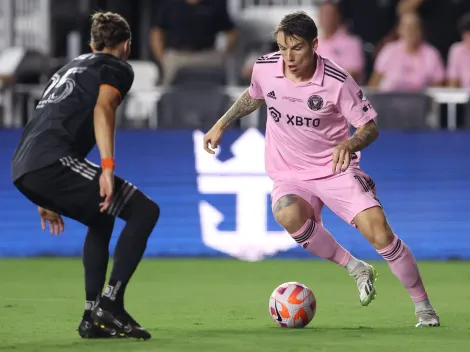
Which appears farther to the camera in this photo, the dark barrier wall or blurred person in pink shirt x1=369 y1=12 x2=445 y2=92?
blurred person in pink shirt x1=369 y1=12 x2=445 y2=92

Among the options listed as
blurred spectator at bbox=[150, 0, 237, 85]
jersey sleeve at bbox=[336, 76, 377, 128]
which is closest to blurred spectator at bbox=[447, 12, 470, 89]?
blurred spectator at bbox=[150, 0, 237, 85]

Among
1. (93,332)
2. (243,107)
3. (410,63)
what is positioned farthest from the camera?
(410,63)

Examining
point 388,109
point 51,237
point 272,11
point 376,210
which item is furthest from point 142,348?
point 272,11

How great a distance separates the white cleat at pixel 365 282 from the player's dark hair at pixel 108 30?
7.95ft

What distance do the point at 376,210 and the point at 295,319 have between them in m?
0.90

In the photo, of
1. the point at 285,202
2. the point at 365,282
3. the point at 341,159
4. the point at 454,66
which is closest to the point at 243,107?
the point at 285,202

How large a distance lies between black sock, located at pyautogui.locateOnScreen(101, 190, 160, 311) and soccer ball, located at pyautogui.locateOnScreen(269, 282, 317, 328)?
1.23m

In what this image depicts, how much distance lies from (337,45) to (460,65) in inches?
58.1

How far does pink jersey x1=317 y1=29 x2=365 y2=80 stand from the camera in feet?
50.7

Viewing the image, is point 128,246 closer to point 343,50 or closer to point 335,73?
point 335,73

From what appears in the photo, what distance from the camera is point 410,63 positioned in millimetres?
15352

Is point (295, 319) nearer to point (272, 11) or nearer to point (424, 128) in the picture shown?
point (424, 128)

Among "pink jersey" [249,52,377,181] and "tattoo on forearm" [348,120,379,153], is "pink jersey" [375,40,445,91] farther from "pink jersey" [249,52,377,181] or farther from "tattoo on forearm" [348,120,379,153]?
"tattoo on forearm" [348,120,379,153]

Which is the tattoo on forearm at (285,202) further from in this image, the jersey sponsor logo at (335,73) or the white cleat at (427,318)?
the white cleat at (427,318)
